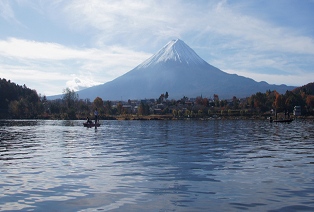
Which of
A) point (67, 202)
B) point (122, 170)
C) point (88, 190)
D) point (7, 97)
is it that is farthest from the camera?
point (7, 97)

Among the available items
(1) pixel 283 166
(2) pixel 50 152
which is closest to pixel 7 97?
(2) pixel 50 152

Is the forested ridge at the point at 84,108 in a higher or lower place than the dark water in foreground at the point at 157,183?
higher

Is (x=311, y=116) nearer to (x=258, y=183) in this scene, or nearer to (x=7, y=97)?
(x=7, y=97)

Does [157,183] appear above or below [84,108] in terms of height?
below

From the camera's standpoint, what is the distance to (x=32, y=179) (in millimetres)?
13984

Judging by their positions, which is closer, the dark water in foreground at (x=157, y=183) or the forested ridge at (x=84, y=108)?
the dark water in foreground at (x=157, y=183)

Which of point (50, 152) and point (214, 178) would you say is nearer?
point (214, 178)

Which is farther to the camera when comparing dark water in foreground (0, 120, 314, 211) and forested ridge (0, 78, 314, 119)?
forested ridge (0, 78, 314, 119)

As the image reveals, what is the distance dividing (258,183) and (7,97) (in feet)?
531

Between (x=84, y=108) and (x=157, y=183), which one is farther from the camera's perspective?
(x=84, y=108)

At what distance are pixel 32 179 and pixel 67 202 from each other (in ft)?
13.1

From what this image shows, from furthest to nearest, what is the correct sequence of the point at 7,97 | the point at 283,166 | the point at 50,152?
the point at 7,97 → the point at 50,152 → the point at 283,166

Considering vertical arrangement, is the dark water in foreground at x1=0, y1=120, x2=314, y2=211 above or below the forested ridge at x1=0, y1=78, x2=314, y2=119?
below

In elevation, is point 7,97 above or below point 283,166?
above
